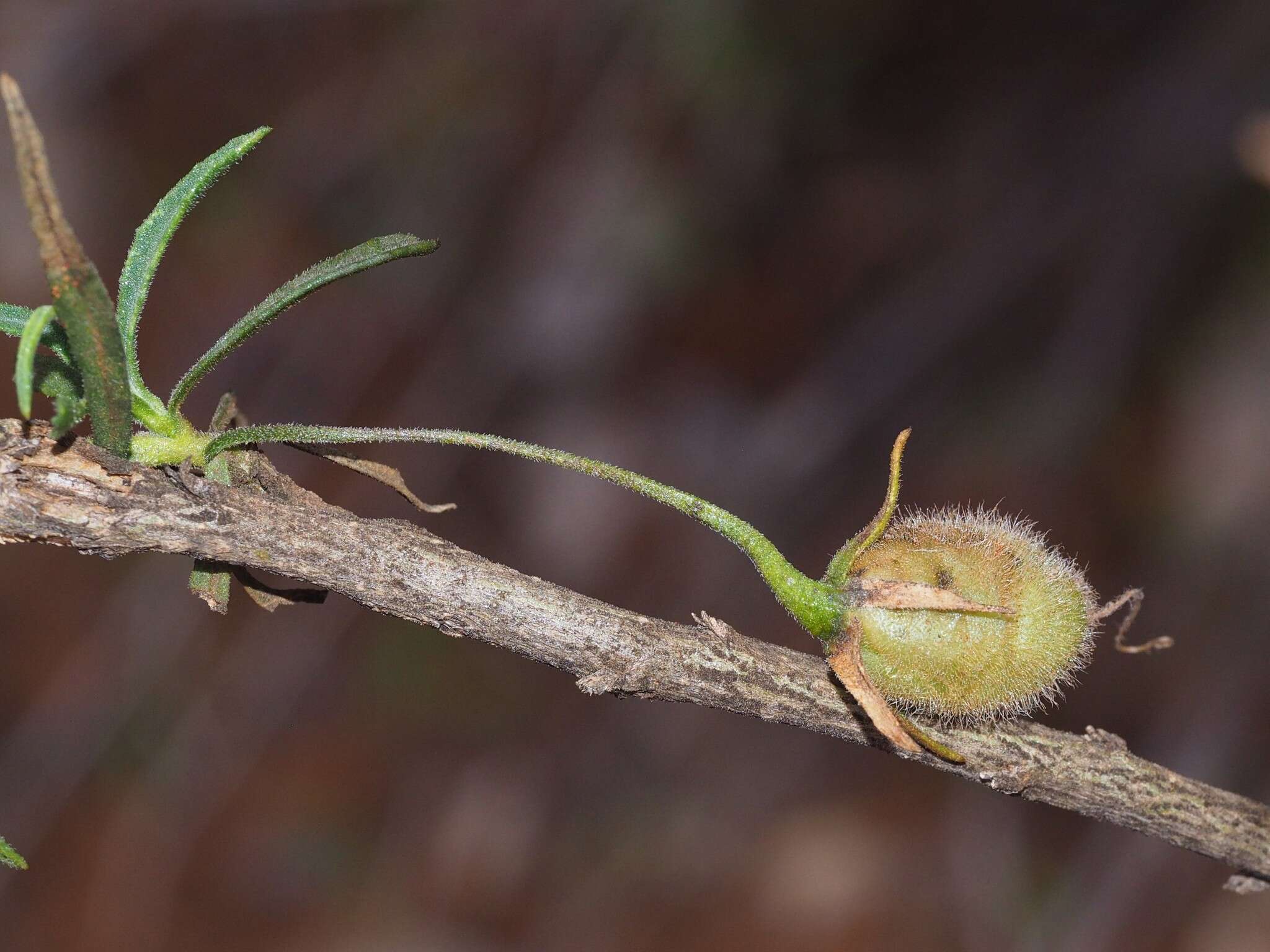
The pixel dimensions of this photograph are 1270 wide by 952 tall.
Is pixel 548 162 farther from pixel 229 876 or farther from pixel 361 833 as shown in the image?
pixel 229 876

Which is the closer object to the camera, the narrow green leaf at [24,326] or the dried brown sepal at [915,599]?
the narrow green leaf at [24,326]

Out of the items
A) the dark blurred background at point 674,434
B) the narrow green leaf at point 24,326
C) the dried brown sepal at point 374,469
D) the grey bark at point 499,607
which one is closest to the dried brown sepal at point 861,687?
the grey bark at point 499,607

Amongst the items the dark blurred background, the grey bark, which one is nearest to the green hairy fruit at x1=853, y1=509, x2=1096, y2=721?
the grey bark

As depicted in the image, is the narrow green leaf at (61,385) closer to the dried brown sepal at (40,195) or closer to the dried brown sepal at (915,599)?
the dried brown sepal at (40,195)

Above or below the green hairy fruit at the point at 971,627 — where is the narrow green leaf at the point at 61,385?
below

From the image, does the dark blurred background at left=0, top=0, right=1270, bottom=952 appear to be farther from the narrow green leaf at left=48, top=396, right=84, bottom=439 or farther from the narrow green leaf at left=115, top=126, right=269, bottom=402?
→ the narrow green leaf at left=48, top=396, right=84, bottom=439

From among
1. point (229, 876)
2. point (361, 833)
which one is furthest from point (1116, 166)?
point (229, 876)

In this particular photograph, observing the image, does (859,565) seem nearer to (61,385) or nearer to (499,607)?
(499,607)
